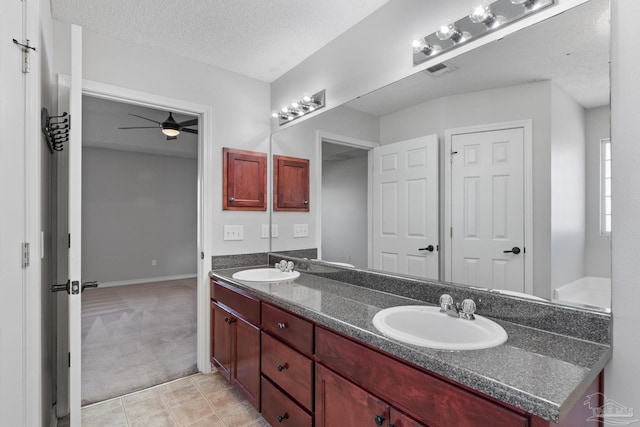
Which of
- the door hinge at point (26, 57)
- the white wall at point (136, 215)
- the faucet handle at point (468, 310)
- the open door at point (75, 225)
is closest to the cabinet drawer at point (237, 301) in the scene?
the open door at point (75, 225)

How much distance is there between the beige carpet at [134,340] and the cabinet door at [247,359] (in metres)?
0.73

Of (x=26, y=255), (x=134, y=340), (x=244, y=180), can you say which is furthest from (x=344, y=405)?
(x=134, y=340)

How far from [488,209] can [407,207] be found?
45cm

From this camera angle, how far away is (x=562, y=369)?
2.83 feet

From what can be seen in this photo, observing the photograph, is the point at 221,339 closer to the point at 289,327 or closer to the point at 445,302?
the point at 289,327

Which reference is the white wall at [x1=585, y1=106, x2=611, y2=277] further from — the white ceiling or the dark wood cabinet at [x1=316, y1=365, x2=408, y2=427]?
the dark wood cabinet at [x1=316, y1=365, x2=408, y2=427]

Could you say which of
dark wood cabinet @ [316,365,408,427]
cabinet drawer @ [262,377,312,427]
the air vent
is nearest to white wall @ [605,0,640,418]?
the air vent

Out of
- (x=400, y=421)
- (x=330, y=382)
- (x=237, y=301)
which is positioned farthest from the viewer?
(x=237, y=301)

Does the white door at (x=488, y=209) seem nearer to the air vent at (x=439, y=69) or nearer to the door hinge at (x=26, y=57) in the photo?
the air vent at (x=439, y=69)

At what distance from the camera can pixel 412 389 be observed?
38.9 inches

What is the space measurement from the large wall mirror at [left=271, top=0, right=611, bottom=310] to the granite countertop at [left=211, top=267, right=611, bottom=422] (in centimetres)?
23

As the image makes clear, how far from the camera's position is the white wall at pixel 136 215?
17.7 feet

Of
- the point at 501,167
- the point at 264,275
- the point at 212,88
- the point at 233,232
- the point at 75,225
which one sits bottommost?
the point at 264,275

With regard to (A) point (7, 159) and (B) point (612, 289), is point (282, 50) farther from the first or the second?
(B) point (612, 289)
